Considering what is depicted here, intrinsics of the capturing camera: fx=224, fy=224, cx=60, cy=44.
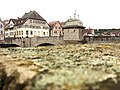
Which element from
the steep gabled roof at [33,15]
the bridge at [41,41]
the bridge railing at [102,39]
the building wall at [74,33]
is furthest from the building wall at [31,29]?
the bridge railing at [102,39]

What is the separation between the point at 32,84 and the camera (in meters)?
4.13

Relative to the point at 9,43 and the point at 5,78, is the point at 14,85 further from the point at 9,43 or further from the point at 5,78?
the point at 9,43

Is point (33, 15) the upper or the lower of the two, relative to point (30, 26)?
upper

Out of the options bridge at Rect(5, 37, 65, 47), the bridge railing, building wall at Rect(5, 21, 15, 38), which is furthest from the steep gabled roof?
the bridge railing

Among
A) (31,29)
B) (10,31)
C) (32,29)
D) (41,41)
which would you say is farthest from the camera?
(10,31)

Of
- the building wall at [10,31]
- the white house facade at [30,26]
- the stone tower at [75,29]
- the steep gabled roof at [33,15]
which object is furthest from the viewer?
the building wall at [10,31]

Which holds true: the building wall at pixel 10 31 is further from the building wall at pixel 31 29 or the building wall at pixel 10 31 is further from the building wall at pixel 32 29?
the building wall at pixel 32 29

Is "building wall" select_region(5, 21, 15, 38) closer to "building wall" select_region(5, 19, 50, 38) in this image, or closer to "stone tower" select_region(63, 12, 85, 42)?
"building wall" select_region(5, 19, 50, 38)

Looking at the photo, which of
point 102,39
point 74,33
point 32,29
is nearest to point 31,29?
point 32,29

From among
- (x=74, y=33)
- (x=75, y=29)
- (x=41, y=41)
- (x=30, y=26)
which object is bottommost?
(x=41, y=41)

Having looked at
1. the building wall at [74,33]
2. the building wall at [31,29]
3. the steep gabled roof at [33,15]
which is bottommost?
the building wall at [74,33]

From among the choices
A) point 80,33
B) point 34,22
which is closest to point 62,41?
point 80,33

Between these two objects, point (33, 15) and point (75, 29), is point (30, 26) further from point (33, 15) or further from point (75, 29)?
point (75, 29)

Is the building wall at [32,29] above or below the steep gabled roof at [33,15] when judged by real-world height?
below
